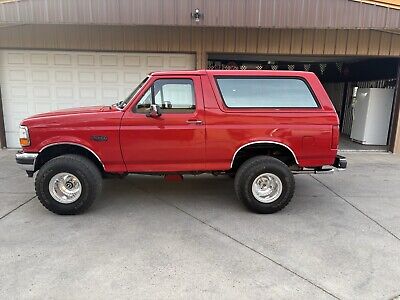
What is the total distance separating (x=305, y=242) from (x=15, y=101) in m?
8.07

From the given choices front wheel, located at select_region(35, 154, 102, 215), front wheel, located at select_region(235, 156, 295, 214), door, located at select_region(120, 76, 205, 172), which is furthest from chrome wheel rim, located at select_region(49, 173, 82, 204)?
front wheel, located at select_region(235, 156, 295, 214)

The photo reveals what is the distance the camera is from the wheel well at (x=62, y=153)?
14.7 feet

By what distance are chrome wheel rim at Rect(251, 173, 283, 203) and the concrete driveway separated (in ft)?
0.90

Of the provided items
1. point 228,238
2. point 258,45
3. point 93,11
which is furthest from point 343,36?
point 228,238

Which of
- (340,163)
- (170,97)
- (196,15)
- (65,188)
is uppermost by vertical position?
(196,15)

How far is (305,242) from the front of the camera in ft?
12.4

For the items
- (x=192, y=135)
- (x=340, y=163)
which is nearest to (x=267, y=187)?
(x=340, y=163)

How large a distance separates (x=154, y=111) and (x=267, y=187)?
6.45 feet

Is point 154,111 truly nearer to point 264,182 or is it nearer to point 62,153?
point 62,153

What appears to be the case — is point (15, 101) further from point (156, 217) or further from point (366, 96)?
point (366, 96)

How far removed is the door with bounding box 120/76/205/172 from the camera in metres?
4.34

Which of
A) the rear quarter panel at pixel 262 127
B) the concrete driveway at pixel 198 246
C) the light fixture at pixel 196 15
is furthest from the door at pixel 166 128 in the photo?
the light fixture at pixel 196 15

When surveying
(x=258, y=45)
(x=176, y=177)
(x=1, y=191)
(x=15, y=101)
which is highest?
(x=258, y=45)

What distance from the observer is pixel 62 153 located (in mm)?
4617
